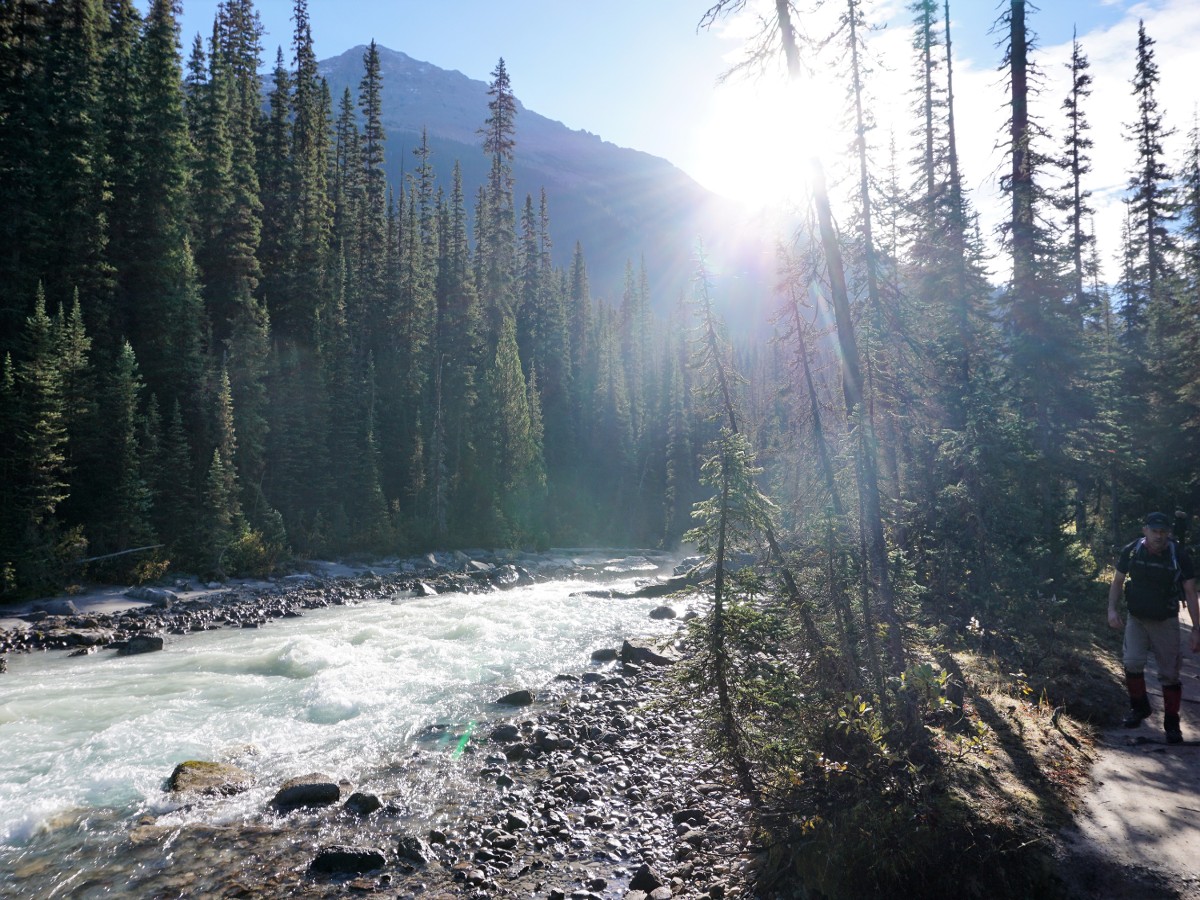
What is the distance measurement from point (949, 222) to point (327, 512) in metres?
33.5

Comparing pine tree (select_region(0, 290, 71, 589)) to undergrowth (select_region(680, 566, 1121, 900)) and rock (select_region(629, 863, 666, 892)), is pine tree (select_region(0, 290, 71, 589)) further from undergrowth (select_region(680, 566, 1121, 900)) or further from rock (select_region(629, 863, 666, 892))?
undergrowth (select_region(680, 566, 1121, 900))

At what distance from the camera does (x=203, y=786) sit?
8.45 metres

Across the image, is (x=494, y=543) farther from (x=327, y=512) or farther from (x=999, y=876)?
(x=999, y=876)

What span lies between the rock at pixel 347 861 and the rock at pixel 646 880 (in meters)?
2.69

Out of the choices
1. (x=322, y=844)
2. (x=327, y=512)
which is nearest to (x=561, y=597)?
(x=327, y=512)

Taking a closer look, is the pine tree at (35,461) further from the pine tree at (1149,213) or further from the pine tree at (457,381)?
the pine tree at (1149,213)

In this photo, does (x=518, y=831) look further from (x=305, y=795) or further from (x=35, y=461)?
(x=35, y=461)

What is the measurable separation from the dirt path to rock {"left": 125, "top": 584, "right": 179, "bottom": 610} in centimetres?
2373

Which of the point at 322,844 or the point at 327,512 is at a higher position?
the point at 327,512

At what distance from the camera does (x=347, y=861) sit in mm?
6793

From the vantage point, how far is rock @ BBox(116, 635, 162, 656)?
51.2 ft

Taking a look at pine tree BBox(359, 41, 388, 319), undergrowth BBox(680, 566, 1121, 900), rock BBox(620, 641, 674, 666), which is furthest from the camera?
pine tree BBox(359, 41, 388, 319)

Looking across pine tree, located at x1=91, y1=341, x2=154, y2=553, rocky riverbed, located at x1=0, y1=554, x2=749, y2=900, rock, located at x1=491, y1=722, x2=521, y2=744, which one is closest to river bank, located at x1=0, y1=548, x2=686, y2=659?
pine tree, located at x1=91, y1=341, x2=154, y2=553

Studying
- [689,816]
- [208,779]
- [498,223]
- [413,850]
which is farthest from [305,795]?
[498,223]
